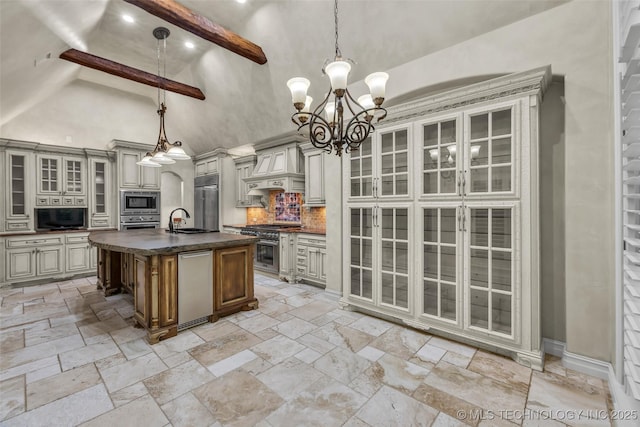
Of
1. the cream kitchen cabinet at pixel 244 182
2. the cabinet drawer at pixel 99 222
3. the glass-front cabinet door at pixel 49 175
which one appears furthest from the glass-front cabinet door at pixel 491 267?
the glass-front cabinet door at pixel 49 175

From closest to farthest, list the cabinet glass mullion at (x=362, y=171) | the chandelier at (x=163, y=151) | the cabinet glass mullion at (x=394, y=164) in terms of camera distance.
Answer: the cabinet glass mullion at (x=394, y=164) < the cabinet glass mullion at (x=362, y=171) < the chandelier at (x=163, y=151)

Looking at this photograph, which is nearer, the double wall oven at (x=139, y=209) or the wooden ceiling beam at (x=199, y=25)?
the wooden ceiling beam at (x=199, y=25)

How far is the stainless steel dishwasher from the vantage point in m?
2.97

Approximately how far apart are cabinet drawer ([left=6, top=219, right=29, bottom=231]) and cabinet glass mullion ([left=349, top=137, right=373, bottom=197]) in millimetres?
5534

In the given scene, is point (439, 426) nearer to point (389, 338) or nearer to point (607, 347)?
point (389, 338)

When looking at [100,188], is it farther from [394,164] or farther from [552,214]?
[552,214]

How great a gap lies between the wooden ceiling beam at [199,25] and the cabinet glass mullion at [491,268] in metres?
3.49

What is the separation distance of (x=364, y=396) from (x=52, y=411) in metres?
2.02

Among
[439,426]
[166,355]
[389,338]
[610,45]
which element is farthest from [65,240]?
[610,45]

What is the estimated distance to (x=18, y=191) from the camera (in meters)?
4.86

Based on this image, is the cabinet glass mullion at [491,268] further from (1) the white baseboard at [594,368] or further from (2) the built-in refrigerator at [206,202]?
(2) the built-in refrigerator at [206,202]

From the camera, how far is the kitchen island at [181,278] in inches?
109

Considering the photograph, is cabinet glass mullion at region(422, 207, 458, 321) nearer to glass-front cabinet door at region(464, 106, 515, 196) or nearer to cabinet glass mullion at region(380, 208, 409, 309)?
cabinet glass mullion at region(380, 208, 409, 309)

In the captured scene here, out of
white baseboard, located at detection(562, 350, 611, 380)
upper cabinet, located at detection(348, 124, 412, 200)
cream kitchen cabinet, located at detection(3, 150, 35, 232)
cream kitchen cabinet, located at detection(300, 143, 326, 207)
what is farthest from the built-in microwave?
white baseboard, located at detection(562, 350, 611, 380)
